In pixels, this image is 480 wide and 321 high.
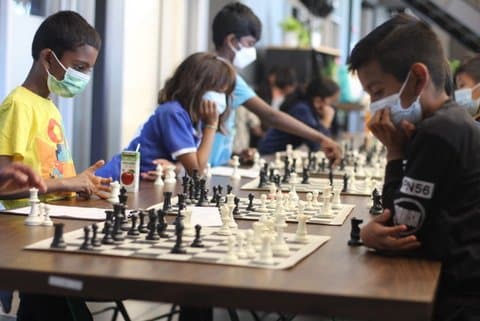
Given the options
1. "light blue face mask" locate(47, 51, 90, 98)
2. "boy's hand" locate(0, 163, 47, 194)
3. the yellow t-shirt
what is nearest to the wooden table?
"boy's hand" locate(0, 163, 47, 194)

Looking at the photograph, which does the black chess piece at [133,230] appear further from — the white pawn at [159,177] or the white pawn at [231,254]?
the white pawn at [159,177]

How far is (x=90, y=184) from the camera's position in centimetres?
282

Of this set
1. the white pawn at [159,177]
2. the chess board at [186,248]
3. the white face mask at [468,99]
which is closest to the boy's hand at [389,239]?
the chess board at [186,248]

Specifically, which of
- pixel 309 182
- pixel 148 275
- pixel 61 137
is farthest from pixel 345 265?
pixel 309 182

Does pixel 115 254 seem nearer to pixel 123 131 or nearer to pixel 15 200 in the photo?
pixel 15 200

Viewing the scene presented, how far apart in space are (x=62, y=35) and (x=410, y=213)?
4.88 feet

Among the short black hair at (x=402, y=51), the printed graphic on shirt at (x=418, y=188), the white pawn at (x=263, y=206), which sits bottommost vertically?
the white pawn at (x=263, y=206)

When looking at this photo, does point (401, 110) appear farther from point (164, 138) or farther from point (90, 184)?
point (164, 138)

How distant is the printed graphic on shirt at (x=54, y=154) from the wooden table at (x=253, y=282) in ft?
3.00

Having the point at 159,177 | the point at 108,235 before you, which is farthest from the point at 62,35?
the point at 108,235

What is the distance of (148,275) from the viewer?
5.78 feet

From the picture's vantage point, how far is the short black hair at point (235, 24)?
4.90 m

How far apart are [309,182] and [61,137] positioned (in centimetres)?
116

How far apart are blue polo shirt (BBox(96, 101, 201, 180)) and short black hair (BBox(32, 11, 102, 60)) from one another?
30.4 inches
